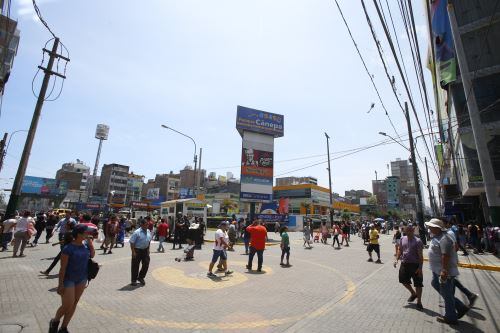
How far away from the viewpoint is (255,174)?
1125 inches

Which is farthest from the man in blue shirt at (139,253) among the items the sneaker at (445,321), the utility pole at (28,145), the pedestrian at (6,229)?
the utility pole at (28,145)

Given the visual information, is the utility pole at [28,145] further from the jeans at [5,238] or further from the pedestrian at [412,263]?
the pedestrian at [412,263]

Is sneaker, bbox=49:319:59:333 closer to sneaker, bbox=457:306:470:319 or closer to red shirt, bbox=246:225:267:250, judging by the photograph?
red shirt, bbox=246:225:267:250

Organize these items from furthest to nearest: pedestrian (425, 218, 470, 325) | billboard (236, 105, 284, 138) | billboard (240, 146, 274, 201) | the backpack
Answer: billboard (236, 105, 284, 138) < billboard (240, 146, 274, 201) < pedestrian (425, 218, 470, 325) < the backpack

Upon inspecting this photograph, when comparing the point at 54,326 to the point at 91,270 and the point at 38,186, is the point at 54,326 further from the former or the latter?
the point at 38,186

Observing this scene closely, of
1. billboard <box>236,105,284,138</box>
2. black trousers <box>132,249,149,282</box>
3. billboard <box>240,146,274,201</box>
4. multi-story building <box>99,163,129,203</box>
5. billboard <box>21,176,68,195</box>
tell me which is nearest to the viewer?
black trousers <box>132,249,149,282</box>

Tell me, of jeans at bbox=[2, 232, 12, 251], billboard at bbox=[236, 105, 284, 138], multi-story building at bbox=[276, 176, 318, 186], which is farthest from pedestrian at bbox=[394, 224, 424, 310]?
multi-story building at bbox=[276, 176, 318, 186]

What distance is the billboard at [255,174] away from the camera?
28.1 metres

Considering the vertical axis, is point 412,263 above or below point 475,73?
below

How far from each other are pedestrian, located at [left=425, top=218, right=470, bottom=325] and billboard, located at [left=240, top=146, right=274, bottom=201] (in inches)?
888

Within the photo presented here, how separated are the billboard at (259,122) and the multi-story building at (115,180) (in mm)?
84658

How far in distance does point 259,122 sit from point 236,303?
2479cm

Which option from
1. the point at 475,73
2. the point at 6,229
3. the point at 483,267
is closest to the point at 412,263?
the point at 483,267

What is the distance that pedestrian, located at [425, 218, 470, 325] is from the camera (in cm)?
517
